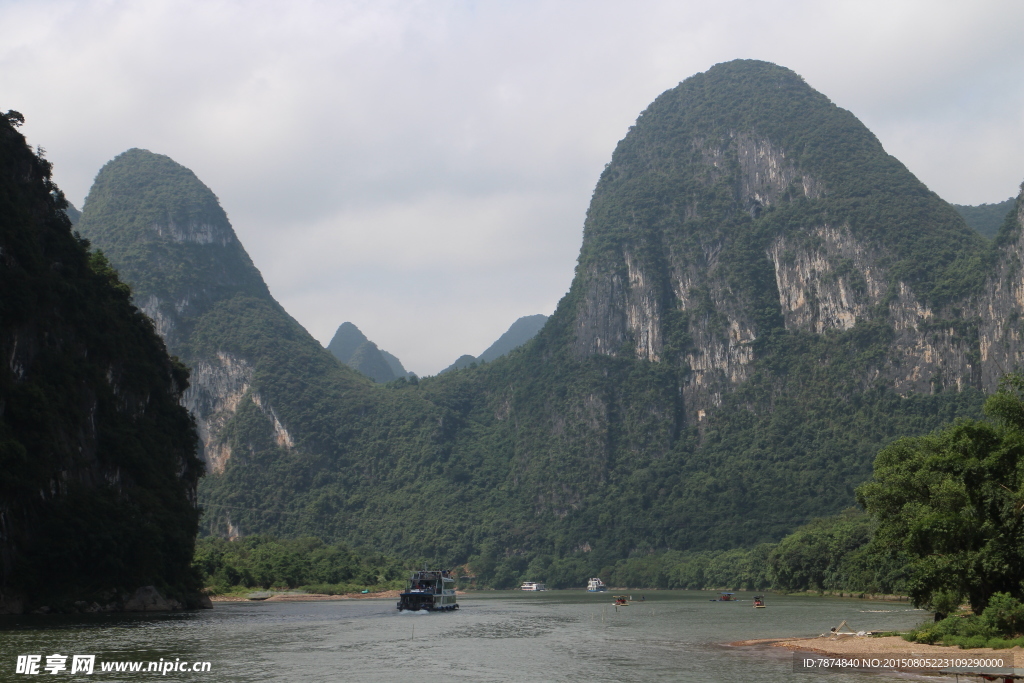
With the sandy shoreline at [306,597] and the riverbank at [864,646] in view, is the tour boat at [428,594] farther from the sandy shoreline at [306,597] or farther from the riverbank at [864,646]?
the riverbank at [864,646]

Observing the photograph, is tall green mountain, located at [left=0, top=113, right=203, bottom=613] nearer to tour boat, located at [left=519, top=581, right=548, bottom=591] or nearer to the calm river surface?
the calm river surface

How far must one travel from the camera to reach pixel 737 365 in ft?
627

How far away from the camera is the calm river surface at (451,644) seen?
3584 cm

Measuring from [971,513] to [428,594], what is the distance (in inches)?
2081

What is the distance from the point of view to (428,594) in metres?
83.6

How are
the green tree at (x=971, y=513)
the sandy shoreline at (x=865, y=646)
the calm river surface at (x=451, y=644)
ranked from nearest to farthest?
the sandy shoreline at (x=865, y=646)
the calm river surface at (x=451, y=644)
the green tree at (x=971, y=513)

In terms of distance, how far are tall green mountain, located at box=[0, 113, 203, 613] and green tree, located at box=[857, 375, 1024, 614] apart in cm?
4680

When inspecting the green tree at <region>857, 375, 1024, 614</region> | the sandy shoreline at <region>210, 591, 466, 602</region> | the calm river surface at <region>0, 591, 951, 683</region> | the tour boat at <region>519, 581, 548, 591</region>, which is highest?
the green tree at <region>857, 375, 1024, 614</region>

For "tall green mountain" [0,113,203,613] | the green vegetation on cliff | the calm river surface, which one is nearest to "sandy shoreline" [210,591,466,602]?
the green vegetation on cliff

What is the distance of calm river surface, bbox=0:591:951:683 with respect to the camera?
3584cm

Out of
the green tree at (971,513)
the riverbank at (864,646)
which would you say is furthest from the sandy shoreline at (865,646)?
the green tree at (971,513)

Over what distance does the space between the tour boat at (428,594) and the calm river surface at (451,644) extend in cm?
773

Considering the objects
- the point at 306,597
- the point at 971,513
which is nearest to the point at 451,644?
the point at 971,513

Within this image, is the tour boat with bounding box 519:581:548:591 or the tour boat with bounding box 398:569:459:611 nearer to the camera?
the tour boat with bounding box 398:569:459:611
